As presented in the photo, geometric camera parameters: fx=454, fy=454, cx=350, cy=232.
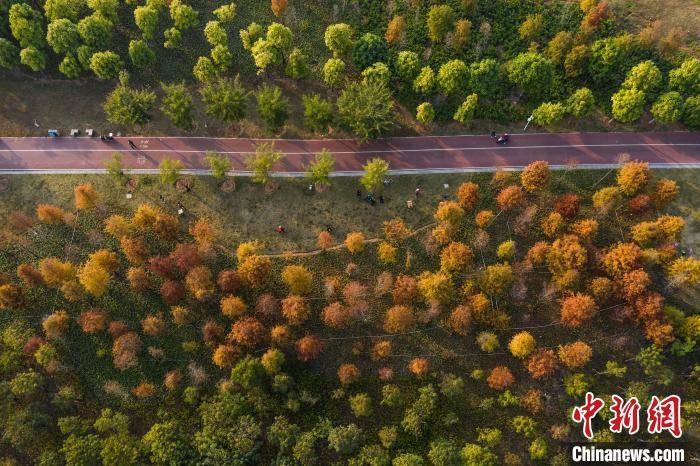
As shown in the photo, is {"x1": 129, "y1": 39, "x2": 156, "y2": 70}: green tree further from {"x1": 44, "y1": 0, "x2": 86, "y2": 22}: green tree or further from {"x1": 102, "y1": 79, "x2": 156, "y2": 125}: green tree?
{"x1": 44, "y1": 0, "x2": 86, "y2": 22}: green tree

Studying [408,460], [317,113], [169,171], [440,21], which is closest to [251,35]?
[317,113]

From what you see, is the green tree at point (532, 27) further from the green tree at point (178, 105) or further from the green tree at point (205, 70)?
the green tree at point (178, 105)

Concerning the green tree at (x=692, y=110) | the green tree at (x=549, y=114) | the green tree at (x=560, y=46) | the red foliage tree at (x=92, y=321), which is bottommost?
the red foliage tree at (x=92, y=321)

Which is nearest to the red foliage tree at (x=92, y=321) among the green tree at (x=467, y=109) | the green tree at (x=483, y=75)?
the green tree at (x=467, y=109)

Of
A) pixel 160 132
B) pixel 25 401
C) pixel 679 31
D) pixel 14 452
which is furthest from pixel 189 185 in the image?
pixel 679 31

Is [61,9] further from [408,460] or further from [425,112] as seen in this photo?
[408,460]

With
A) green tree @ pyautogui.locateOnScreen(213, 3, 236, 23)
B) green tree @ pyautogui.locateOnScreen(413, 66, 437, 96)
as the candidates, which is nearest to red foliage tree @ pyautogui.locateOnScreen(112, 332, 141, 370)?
green tree @ pyautogui.locateOnScreen(213, 3, 236, 23)
